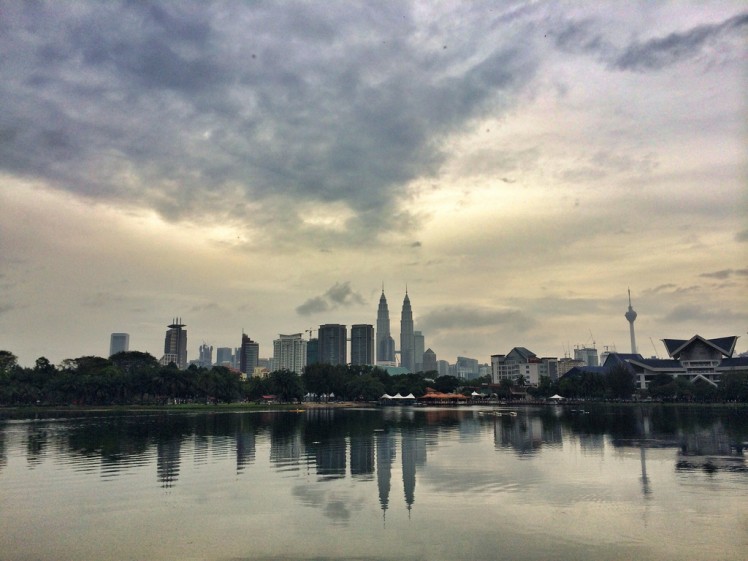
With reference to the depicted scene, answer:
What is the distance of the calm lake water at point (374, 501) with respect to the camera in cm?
1841

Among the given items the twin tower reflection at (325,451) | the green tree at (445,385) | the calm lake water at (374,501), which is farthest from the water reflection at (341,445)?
the green tree at (445,385)

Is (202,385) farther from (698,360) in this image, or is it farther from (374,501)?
(698,360)

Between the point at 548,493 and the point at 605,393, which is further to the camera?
the point at 605,393

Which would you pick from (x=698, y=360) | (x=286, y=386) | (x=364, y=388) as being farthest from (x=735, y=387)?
(x=286, y=386)

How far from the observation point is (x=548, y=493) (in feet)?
87.0

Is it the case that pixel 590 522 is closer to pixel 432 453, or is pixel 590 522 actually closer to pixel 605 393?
pixel 432 453

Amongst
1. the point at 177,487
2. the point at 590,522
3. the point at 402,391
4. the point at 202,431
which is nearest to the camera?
the point at 590,522

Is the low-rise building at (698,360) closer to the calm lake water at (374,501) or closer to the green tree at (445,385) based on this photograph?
the green tree at (445,385)


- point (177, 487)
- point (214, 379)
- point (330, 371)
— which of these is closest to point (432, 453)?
point (177, 487)

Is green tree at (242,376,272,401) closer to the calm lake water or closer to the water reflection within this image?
the water reflection

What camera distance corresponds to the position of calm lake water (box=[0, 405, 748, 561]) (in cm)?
1841

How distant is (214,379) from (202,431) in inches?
3080

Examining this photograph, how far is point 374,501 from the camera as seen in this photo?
25.0 metres

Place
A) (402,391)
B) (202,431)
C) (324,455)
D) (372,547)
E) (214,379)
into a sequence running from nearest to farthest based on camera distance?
(372,547)
(324,455)
(202,431)
(214,379)
(402,391)
